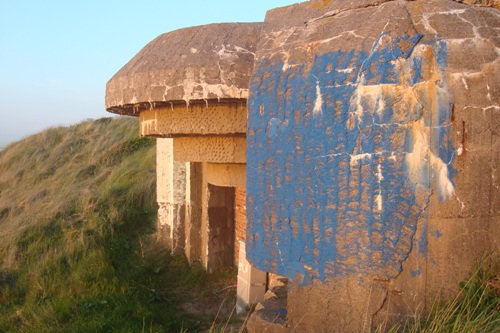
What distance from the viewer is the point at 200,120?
3.20 m

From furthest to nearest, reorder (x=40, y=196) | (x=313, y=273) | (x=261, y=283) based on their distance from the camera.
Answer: (x=40, y=196) < (x=261, y=283) < (x=313, y=273)

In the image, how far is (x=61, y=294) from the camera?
4.38m

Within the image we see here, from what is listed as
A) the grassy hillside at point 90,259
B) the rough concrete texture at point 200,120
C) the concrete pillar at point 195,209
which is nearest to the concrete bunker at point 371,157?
the rough concrete texture at point 200,120

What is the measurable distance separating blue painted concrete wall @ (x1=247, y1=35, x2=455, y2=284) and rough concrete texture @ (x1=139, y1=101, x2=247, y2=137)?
0.70m

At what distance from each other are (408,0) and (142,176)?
237 inches

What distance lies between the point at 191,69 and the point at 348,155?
1.25 m

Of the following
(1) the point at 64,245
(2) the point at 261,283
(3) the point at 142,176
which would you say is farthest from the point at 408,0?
(3) the point at 142,176

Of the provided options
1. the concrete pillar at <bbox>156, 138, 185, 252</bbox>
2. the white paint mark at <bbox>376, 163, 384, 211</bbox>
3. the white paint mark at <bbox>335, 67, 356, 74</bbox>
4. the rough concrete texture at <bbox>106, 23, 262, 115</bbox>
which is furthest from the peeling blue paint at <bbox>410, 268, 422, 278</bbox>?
the concrete pillar at <bbox>156, 138, 185, 252</bbox>

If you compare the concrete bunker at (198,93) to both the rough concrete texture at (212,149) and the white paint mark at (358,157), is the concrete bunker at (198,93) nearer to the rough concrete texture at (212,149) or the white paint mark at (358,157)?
the rough concrete texture at (212,149)

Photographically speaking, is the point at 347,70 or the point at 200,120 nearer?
the point at 347,70

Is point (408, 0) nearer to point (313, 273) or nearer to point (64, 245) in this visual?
point (313, 273)

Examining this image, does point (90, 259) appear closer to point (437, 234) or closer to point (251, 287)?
point (251, 287)

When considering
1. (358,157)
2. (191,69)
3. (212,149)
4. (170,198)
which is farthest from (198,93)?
(170,198)

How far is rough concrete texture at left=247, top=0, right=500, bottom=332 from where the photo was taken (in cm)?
202
